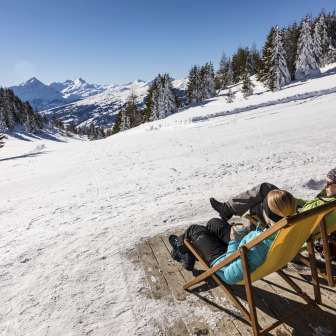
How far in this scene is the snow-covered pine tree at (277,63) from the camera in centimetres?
5290

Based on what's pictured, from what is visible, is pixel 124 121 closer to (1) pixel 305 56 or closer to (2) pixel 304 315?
(1) pixel 305 56

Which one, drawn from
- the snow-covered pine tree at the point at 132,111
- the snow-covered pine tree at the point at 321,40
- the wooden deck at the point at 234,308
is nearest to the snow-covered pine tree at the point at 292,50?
the snow-covered pine tree at the point at 321,40

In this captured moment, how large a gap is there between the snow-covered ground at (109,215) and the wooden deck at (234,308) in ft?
0.73

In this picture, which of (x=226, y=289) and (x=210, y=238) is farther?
(x=210, y=238)

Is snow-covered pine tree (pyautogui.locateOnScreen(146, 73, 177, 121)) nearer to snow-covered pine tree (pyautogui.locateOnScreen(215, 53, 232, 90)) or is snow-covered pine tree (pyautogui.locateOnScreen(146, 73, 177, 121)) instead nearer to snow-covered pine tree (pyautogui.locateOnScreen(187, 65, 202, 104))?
snow-covered pine tree (pyautogui.locateOnScreen(187, 65, 202, 104))

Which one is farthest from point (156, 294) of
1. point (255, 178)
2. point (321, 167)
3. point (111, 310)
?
point (321, 167)

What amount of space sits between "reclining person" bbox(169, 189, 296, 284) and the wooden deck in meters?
0.42

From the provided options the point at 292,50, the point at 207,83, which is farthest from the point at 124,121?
the point at 292,50

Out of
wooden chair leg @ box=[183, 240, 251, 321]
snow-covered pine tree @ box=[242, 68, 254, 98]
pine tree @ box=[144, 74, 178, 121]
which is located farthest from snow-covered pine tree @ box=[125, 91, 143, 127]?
wooden chair leg @ box=[183, 240, 251, 321]

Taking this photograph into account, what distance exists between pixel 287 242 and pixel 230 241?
2.71ft

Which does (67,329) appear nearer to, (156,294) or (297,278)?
(156,294)

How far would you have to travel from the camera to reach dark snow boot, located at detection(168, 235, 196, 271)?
14.8 ft

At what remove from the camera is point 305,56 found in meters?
58.8

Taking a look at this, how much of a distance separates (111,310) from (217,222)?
72.1 inches
